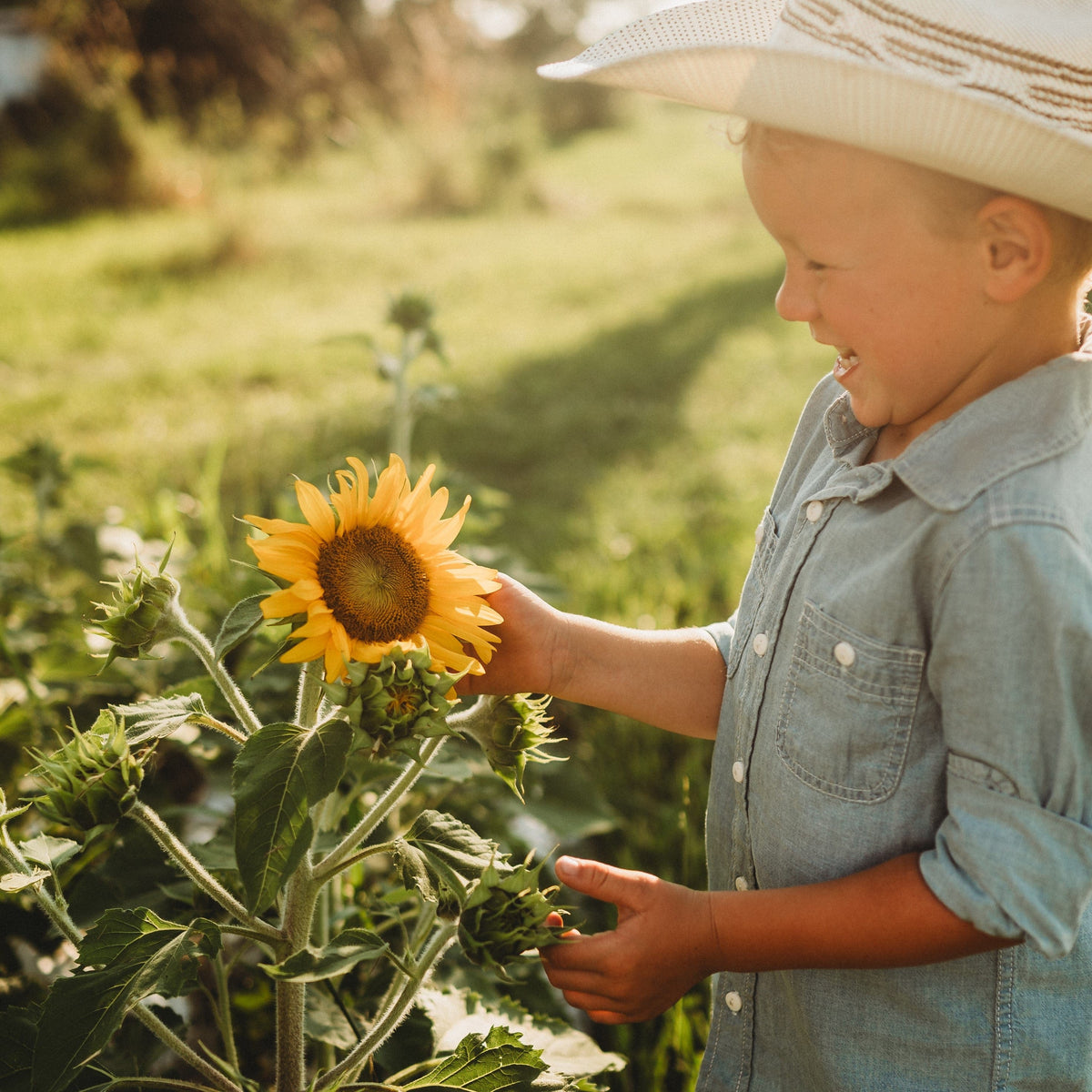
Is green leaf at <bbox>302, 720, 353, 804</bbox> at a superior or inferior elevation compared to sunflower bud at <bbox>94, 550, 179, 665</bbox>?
inferior

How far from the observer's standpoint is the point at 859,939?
1.10m

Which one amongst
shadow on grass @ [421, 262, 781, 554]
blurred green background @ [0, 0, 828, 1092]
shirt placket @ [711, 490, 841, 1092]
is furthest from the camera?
shadow on grass @ [421, 262, 781, 554]

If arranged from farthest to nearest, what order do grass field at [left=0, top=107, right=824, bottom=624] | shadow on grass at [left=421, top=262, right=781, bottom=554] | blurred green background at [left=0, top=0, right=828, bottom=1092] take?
shadow on grass at [left=421, top=262, right=781, bottom=554] < grass field at [left=0, top=107, right=824, bottom=624] < blurred green background at [left=0, top=0, right=828, bottom=1092]

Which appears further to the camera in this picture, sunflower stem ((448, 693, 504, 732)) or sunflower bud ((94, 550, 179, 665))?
sunflower stem ((448, 693, 504, 732))

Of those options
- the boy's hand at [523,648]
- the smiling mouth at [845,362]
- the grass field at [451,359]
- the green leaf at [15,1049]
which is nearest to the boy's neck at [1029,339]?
the smiling mouth at [845,362]

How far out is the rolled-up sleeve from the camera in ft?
3.17

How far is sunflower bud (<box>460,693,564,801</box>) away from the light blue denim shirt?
0.29 meters

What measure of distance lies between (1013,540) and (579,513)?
284 cm

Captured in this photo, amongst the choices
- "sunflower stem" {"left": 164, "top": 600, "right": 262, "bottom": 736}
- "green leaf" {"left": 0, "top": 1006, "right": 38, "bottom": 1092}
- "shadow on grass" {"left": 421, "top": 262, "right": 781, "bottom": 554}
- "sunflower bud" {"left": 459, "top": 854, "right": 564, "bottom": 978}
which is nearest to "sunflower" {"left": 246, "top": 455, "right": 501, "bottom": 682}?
"sunflower stem" {"left": 164, "top": 600, "right": 262, "bottom": 736}

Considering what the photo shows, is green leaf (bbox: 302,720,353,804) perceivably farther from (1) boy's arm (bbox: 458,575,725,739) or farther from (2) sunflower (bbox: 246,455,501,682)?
(1) boy's arm (bbox: 458,575,725,739)

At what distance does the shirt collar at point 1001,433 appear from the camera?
1.04 meters

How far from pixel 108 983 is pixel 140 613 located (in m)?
0.35

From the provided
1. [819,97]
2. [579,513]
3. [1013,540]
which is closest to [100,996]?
[1013,540]

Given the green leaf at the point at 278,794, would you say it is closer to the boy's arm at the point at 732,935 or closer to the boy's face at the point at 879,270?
the boy's arm at the point at 732,935
